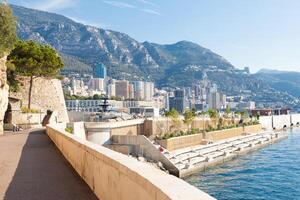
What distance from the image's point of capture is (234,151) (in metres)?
58.8

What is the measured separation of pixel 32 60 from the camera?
5438cm

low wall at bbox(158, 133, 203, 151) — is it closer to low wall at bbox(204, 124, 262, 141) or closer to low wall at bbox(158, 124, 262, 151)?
low wall at bbox(158, 124, 262, 151)

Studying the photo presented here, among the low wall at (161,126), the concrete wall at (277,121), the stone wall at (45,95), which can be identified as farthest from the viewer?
the concrete wall at (277,121)

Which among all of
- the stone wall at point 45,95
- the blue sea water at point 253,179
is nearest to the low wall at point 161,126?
the stone wall at point 45,95

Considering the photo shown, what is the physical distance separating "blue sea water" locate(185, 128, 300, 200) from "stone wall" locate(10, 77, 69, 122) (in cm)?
2478

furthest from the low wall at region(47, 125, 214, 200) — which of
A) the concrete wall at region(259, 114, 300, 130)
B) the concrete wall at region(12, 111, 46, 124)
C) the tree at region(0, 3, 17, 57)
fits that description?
the concrete wall at region(259, 114, 300, 130)

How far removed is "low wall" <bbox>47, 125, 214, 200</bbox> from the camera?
3.90 meters

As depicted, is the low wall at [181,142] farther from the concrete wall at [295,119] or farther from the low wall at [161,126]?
the concrete wall at [295,119]

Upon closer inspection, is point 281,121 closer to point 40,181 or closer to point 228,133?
point 228,133

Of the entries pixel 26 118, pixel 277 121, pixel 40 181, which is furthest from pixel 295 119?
pixel 40 181

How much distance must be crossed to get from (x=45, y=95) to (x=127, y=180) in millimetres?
55362

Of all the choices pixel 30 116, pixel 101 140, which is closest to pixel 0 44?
pixel 30 116

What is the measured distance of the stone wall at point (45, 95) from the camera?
57.2 metres

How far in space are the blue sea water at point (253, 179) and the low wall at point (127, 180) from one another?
2306 cm
